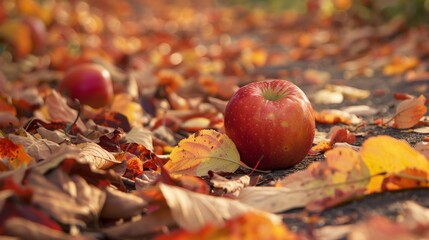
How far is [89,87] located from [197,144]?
138cm

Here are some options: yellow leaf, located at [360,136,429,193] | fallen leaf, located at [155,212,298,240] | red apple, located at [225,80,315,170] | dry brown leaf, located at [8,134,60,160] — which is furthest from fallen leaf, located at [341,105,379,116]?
fallen leaf, located at [155,212,298,240]

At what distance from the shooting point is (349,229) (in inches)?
52.7

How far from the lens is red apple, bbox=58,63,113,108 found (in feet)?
10.2

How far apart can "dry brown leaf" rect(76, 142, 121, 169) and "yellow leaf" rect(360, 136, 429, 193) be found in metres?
0.71

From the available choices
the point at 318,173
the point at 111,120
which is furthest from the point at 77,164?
the point at 111,120

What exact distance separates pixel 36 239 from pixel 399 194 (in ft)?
2.81

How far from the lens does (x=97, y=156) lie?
178 centimetres

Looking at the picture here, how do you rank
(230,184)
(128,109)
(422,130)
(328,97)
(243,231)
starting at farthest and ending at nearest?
1. (328,97)
2. (128,109)
3. (422,130)
4. (230,184)
5. (243,231)

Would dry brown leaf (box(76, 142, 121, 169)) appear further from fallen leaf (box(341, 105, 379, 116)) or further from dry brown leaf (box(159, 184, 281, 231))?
fallen leaf (box(341, 105, 379, 116))

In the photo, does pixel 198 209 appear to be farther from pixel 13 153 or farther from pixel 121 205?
pixel 13 153

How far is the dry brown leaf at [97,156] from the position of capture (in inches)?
69.3

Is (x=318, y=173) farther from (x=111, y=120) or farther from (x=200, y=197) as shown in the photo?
(x=111, y=120)

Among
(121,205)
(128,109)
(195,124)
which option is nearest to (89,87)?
(128,109)

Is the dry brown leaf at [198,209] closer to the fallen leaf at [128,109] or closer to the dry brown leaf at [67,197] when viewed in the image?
the dry brown leaf at [67,197]
